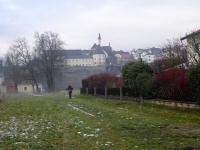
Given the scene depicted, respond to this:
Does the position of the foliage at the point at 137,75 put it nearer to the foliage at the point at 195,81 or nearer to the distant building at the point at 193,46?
the distant building at the point at 193,46

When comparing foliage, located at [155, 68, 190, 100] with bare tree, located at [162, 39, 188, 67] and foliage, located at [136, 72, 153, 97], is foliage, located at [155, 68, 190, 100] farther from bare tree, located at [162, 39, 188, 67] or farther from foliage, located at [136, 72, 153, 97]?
bare tree, located at [162, 39, 188, 67]

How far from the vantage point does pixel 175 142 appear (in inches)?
554

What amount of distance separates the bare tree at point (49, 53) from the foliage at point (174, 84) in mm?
79082

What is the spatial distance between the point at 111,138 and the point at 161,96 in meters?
21.8

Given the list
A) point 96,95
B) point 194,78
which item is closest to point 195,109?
point 194,78

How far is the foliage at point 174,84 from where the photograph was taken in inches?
1235

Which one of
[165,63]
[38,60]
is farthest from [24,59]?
[165,63]

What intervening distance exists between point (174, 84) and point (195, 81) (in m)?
4.39

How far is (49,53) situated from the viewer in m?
115

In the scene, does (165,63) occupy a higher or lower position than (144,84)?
higher

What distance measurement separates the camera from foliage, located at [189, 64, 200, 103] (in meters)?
28.4

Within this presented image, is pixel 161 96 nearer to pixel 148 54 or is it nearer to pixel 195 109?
pixel 195 109

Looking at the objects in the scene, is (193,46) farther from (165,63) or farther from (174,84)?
(174,84)

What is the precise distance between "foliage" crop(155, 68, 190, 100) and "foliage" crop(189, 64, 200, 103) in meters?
1.24
